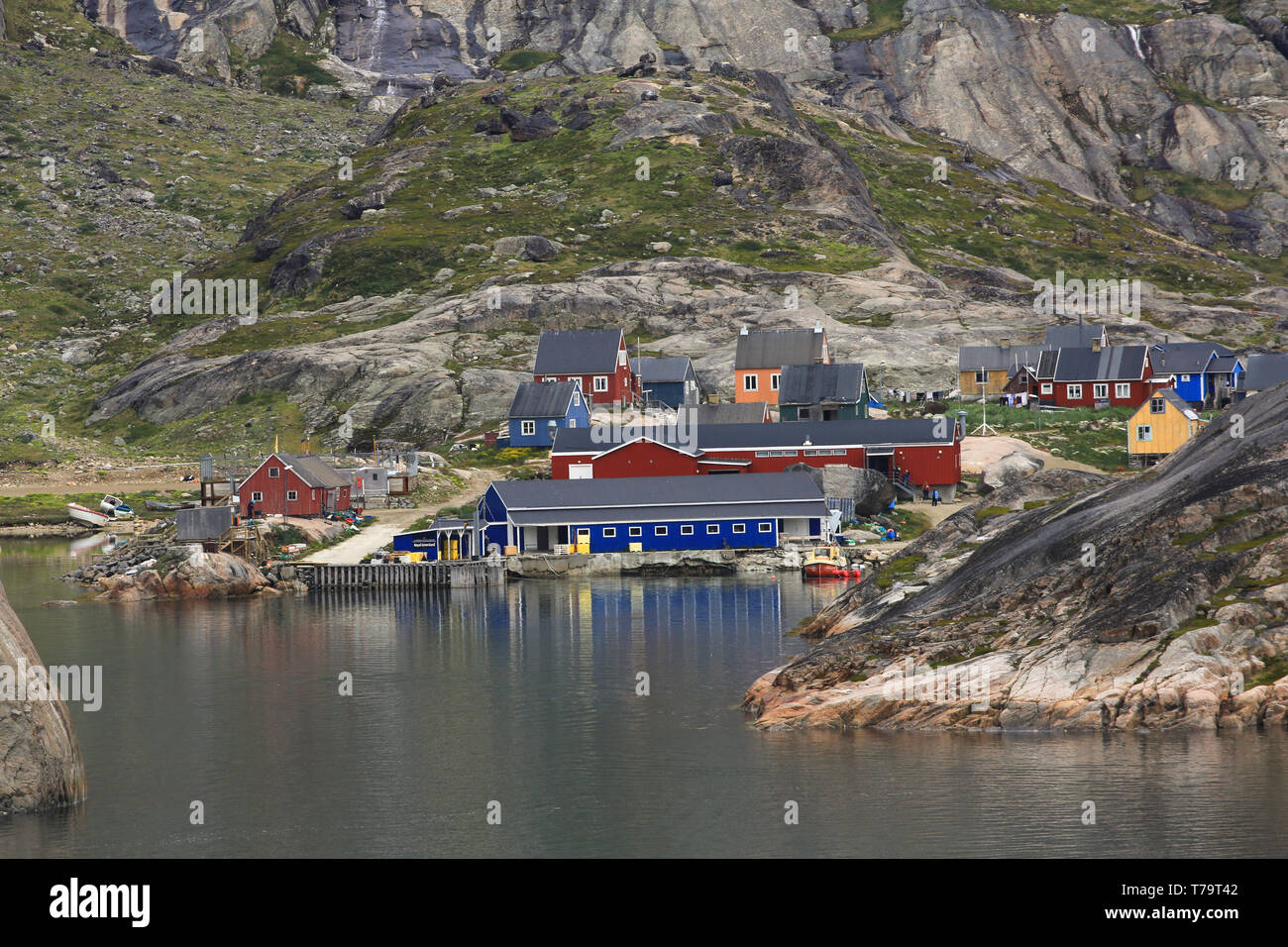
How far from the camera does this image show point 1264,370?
411 feet

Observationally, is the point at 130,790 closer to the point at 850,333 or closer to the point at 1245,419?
the point at 1245,419

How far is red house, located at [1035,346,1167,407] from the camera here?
129250mm

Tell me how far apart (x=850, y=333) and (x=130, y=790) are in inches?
4260

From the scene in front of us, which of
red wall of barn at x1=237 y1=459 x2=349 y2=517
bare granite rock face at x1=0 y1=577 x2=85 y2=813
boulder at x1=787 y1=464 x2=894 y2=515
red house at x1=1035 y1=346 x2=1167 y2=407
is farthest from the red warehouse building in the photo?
bare granite rock face at x1=0 y1=577 x2=85 y2=813

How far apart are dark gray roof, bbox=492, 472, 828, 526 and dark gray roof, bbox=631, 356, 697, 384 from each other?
42.2 metres

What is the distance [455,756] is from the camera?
4203cm

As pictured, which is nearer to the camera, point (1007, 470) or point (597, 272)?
point (1007, 470)

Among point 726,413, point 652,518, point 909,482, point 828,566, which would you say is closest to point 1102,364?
point 726,413

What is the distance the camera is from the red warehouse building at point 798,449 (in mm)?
99625

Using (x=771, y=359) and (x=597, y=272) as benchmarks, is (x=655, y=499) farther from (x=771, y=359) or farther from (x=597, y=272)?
(x=597, y=272)

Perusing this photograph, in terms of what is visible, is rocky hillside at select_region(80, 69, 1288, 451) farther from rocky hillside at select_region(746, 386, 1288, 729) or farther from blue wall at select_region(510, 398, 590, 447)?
rocky hillside at select_region(746, 386, 1288, 729)

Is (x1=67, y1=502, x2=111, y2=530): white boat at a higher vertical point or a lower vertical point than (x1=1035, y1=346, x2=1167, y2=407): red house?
lower

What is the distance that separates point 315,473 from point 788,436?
106 ft
